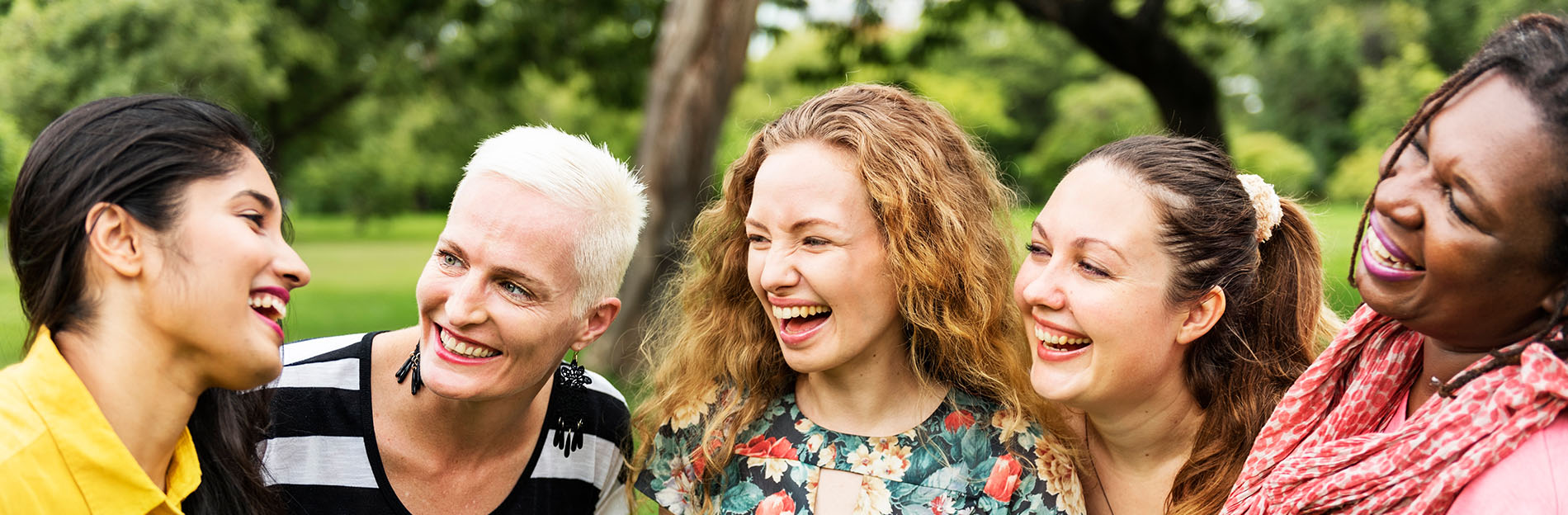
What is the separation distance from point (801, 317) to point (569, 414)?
33.2 inches

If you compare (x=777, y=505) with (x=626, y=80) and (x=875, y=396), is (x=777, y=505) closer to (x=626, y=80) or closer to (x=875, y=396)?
(x=875, y=396)

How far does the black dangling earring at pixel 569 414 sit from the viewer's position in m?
3.50

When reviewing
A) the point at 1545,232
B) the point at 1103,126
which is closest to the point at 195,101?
the point at 1545,232

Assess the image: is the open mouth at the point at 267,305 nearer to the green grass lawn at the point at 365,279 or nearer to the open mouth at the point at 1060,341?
the green grass lawn at the point at 365,279

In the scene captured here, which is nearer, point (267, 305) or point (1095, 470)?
point (267, 305)

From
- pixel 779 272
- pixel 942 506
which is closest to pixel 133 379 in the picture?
pixel 779 272

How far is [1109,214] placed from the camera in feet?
9.76

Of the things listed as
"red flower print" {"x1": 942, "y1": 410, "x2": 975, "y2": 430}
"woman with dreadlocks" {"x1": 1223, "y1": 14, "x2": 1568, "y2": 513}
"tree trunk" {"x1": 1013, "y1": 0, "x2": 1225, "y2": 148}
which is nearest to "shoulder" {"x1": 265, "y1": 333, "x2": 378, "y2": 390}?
"red flower print" {"x1": 942, "y1": 410, "x2": 975, "y2": 430}

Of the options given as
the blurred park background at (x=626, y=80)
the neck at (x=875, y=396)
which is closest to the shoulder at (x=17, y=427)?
the blurred park background at (x=626, y=80)

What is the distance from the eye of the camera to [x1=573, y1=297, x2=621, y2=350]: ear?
329 centimetres

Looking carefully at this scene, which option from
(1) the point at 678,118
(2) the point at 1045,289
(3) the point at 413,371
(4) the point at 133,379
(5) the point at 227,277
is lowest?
(1) the point at 678,118

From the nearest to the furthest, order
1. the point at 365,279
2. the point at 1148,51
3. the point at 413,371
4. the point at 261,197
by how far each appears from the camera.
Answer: the point at 261,197 → the point at 413,371 → the point at 1148,51 → the point at 365,279

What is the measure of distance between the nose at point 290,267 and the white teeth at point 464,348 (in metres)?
0.50

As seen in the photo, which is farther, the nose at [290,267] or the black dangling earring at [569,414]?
the black dangling earring at [569,414]
